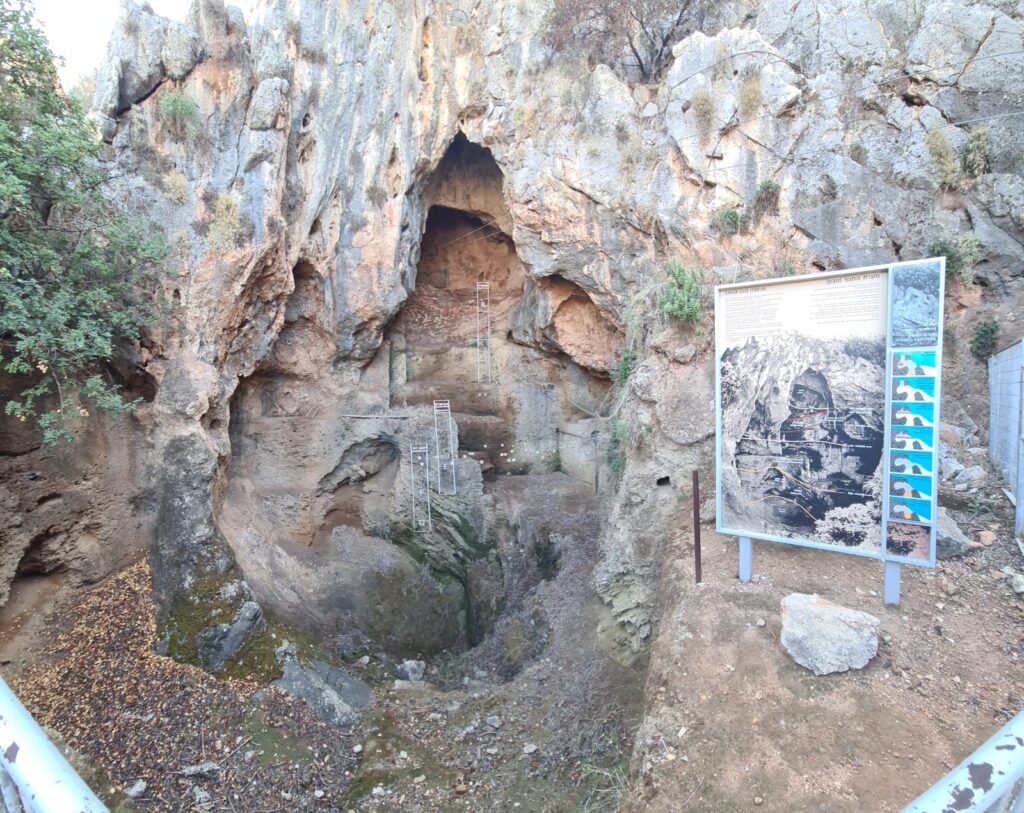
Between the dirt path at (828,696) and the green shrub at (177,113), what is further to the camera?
the green shrub at (177,113)

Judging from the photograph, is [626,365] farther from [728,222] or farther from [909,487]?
[909,487]

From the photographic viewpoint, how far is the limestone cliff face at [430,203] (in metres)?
8.04

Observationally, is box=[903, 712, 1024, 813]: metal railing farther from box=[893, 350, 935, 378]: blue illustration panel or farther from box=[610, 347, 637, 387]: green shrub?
box=[610, 347, 637, 387]: green shrub

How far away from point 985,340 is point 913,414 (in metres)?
5.25

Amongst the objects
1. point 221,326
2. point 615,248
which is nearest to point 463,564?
point 221,326

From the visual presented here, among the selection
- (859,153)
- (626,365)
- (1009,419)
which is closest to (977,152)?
(859,153)

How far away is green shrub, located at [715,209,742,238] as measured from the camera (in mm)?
9320

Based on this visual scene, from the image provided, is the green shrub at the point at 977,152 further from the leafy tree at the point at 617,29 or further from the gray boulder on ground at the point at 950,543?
the gray boulder on ground at the point at 950,543

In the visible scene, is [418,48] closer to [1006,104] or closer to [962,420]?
[1006,104]

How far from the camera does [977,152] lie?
→ 26.7 feet

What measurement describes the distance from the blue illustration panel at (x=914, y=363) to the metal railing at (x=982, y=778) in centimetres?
353

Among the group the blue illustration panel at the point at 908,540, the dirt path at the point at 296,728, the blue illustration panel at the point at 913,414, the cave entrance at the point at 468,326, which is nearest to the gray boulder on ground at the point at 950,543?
the blue illustration panel at the point at 908,540

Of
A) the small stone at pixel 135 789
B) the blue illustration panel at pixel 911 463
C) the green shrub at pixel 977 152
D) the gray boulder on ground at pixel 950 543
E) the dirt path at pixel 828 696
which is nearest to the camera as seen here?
the dirt path at pixel 828 696

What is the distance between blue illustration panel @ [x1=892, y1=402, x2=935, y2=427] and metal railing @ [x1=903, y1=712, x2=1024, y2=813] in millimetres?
3458
